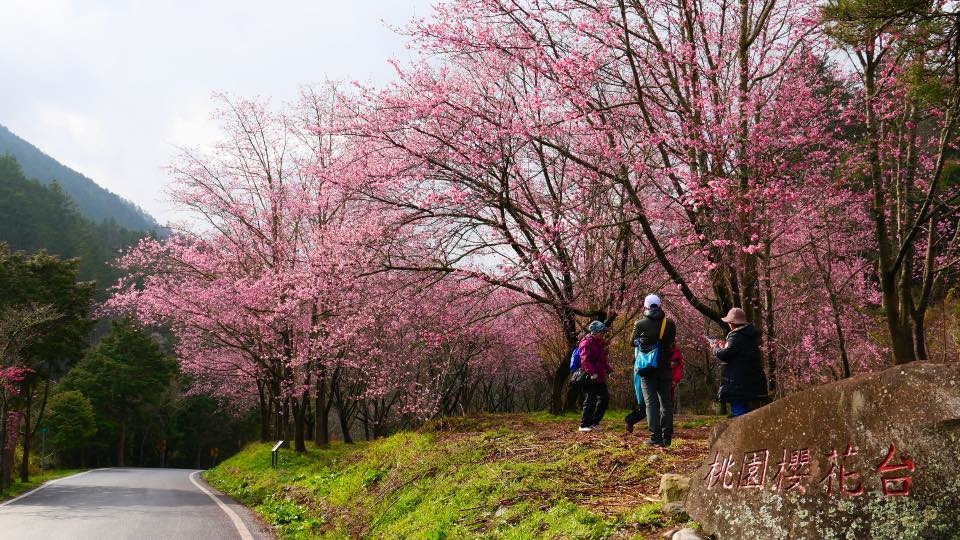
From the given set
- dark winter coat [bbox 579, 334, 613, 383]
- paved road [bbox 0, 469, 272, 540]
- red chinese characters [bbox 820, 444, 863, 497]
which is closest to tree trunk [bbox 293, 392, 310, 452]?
paved road [bbox 0, 469, 272, 540]

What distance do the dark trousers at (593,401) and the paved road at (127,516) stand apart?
493 cm

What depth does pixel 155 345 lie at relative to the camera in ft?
169

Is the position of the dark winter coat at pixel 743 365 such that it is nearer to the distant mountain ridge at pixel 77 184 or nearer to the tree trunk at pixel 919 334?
the tree trunk at pixel 919 334

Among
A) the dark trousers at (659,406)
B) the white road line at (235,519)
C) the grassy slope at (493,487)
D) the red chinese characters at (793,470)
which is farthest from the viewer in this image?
the white road line at (235,519)

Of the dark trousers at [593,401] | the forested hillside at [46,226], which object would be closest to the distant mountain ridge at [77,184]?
the forested hillside at [46,226]

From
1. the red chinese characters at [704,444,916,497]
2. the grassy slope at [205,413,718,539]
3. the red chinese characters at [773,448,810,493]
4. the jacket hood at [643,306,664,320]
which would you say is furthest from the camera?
the jacket hood at [643,306,664,320]

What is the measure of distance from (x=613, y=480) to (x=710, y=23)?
8091 mm

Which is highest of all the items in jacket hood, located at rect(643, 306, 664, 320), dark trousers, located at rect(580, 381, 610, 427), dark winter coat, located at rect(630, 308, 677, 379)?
jacket hood, located at rect(643, 306, 664, 320)

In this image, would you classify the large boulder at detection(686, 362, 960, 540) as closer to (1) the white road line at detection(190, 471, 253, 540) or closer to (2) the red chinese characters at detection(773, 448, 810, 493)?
(2) the red chinese characters at detection(773, 448, 810, 493)

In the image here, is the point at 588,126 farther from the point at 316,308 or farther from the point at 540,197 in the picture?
the point at 316,308

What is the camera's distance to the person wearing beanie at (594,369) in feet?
29.9

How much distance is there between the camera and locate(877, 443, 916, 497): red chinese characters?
3.43 m

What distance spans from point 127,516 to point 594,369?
903 centimetres

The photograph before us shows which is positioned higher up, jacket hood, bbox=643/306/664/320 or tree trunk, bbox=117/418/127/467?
jacket hood, bbox=643/306/664/320
